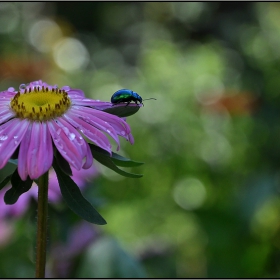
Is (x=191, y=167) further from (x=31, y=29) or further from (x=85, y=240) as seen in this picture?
(x=31, y=29)

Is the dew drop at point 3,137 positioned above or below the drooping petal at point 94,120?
below

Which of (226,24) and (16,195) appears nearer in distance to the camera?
(16,195)

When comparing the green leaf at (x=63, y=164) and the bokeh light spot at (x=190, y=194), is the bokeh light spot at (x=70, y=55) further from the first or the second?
the green leaf at (x=63, y=164)

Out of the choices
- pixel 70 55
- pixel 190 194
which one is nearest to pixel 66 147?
pixel 190 194

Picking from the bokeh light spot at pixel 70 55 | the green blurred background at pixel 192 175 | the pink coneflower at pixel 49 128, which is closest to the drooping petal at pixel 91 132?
the pink coneflower at pixel 49 128

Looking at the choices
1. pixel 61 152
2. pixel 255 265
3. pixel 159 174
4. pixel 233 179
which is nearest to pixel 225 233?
pixel 255 265

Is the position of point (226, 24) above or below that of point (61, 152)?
above

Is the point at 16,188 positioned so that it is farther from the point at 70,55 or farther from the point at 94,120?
the point at 70,55
